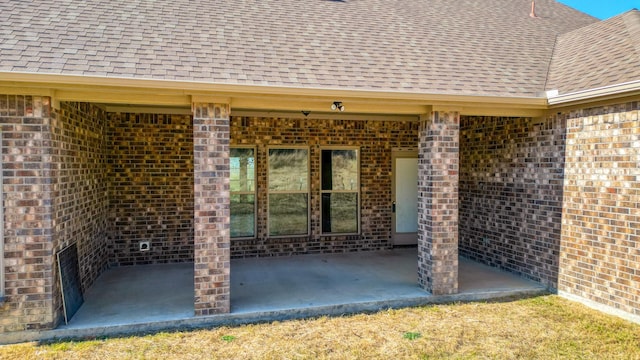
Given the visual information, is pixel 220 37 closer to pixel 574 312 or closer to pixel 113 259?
pixel 113 259

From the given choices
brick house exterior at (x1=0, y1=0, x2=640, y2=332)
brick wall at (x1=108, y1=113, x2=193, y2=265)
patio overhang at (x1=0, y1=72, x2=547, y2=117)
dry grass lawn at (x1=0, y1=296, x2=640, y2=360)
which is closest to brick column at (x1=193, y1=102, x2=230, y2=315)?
brick house exterior at (x1=0, y1=0, x2=640, y2=332)

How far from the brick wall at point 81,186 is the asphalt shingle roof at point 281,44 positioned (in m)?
0.91

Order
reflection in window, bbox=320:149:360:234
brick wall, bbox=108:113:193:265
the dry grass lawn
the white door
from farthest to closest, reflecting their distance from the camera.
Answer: the white door < reflection in window, bbox=320:149:360:234 < brick wall, bbox=108:113:193:265 < the dry grass lawn

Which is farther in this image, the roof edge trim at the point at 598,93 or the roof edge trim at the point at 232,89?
the roof edge trim at the point at 598,93

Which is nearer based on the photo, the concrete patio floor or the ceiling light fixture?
the concrete patio floor

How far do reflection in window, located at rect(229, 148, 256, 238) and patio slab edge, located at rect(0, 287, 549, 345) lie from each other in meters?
3.17

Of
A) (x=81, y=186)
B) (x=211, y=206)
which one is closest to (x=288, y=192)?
(x=211, y=206)

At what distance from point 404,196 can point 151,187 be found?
16.8 feet

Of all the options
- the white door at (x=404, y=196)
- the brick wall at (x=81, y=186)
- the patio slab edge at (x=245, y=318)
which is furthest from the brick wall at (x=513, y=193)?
the brick wall at (x=81, y=186)

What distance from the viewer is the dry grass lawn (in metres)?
4.32

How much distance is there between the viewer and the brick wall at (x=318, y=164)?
327 inches

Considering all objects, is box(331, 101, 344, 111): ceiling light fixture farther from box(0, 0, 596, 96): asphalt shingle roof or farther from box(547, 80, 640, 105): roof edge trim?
box(547, 80, 640, 105): roof edge trim

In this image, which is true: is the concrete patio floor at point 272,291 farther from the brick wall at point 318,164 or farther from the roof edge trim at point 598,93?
the roof edge trim at point 598,93

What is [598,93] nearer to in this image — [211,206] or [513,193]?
[513,193]
